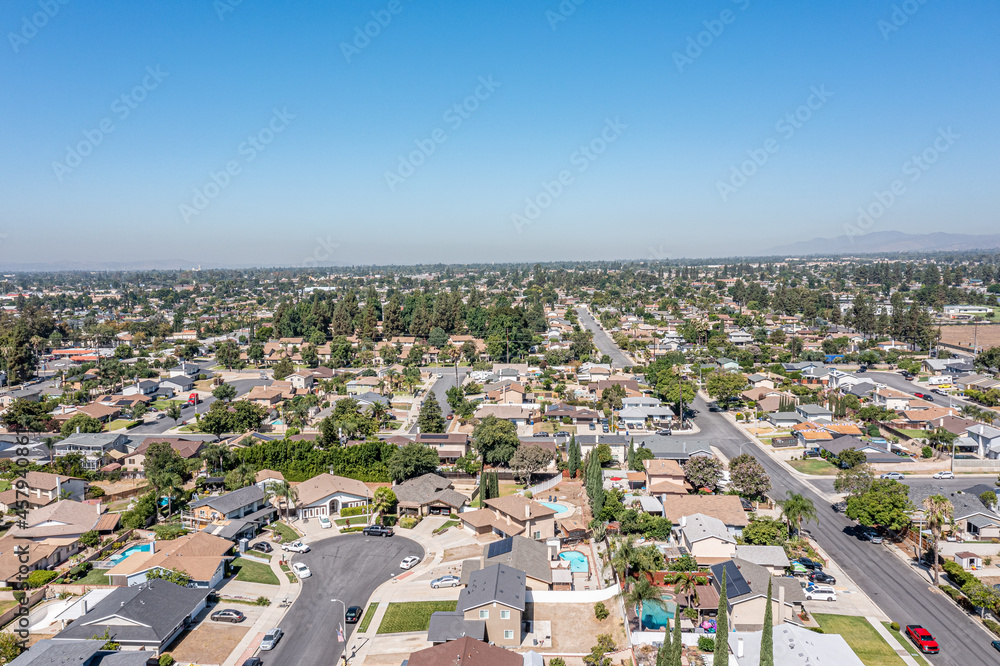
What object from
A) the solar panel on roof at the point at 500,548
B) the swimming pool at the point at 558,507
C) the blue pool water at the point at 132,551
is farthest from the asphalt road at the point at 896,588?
the blue pool water at the point at 132,551

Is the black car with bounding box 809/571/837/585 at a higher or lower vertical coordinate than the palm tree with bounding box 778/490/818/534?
lower

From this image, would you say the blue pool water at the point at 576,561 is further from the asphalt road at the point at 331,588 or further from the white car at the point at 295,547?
the white car at the point at 295,547

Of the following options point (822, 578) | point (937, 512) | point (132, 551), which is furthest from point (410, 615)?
point (937, 512)

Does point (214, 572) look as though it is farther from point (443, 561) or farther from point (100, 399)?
point (100, 399)

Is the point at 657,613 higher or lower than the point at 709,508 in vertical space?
lower

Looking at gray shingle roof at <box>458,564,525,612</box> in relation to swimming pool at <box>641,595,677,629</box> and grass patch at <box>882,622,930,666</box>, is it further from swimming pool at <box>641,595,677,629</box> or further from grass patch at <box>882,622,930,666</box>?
grass patch at <box>882,622,930,666</box>

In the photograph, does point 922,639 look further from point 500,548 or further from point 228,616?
point 228,616

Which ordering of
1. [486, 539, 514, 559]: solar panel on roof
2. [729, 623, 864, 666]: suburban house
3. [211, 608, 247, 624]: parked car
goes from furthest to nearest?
[486, 539, 514, 559]: solar panel on roof
[211, 608, 247, 624]: parked car
[729, 623, 864, 666]: suburban house

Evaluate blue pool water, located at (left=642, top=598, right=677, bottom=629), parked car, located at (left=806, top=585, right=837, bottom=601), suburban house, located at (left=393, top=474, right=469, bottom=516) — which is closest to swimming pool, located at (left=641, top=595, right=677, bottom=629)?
blue pool water, located at (left=642, top=598, right=677, bottom=629)
